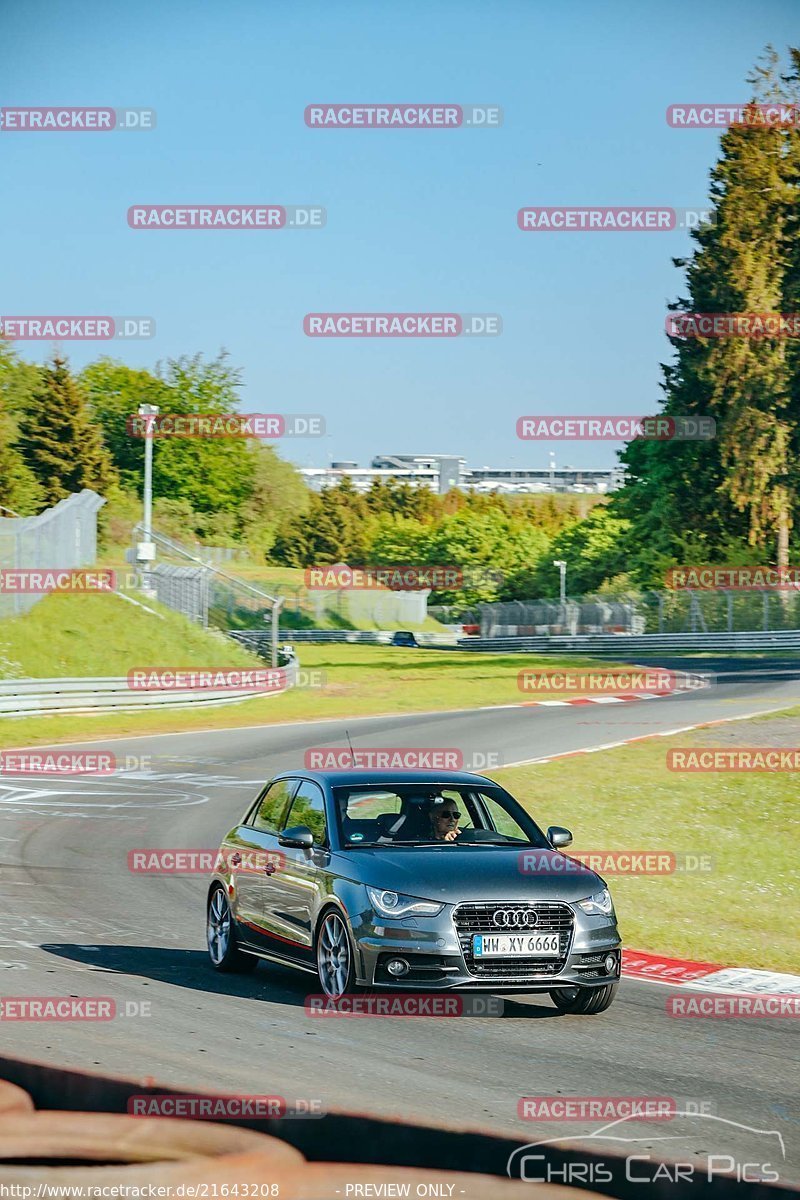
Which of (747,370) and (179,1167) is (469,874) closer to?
(179,1167)

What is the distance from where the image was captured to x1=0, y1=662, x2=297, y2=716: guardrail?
34719mm

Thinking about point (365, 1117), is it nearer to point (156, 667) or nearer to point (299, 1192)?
point (299, 1192)

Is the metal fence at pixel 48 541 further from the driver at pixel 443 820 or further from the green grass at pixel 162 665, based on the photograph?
the driver at pixel 443 820

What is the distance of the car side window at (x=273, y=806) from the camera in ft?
36.7

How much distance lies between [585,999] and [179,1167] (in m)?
5.08

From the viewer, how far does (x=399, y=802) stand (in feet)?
34.9

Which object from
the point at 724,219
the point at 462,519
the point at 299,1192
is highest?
the point at 724,219

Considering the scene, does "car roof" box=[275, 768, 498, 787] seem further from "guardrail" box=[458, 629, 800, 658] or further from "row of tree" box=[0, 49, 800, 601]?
"row of tree" box=[0, 49, 800, 601]

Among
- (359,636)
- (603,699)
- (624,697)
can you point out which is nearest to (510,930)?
(603,699)

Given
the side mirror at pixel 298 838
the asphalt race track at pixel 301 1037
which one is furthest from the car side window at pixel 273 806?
the asphalt race track at pixel 301 1037

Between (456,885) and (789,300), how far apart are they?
63763mm

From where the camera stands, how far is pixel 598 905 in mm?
9742

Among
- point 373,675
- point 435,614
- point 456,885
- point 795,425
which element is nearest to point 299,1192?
point 456,885

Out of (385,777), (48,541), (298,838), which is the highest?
(48,541)
